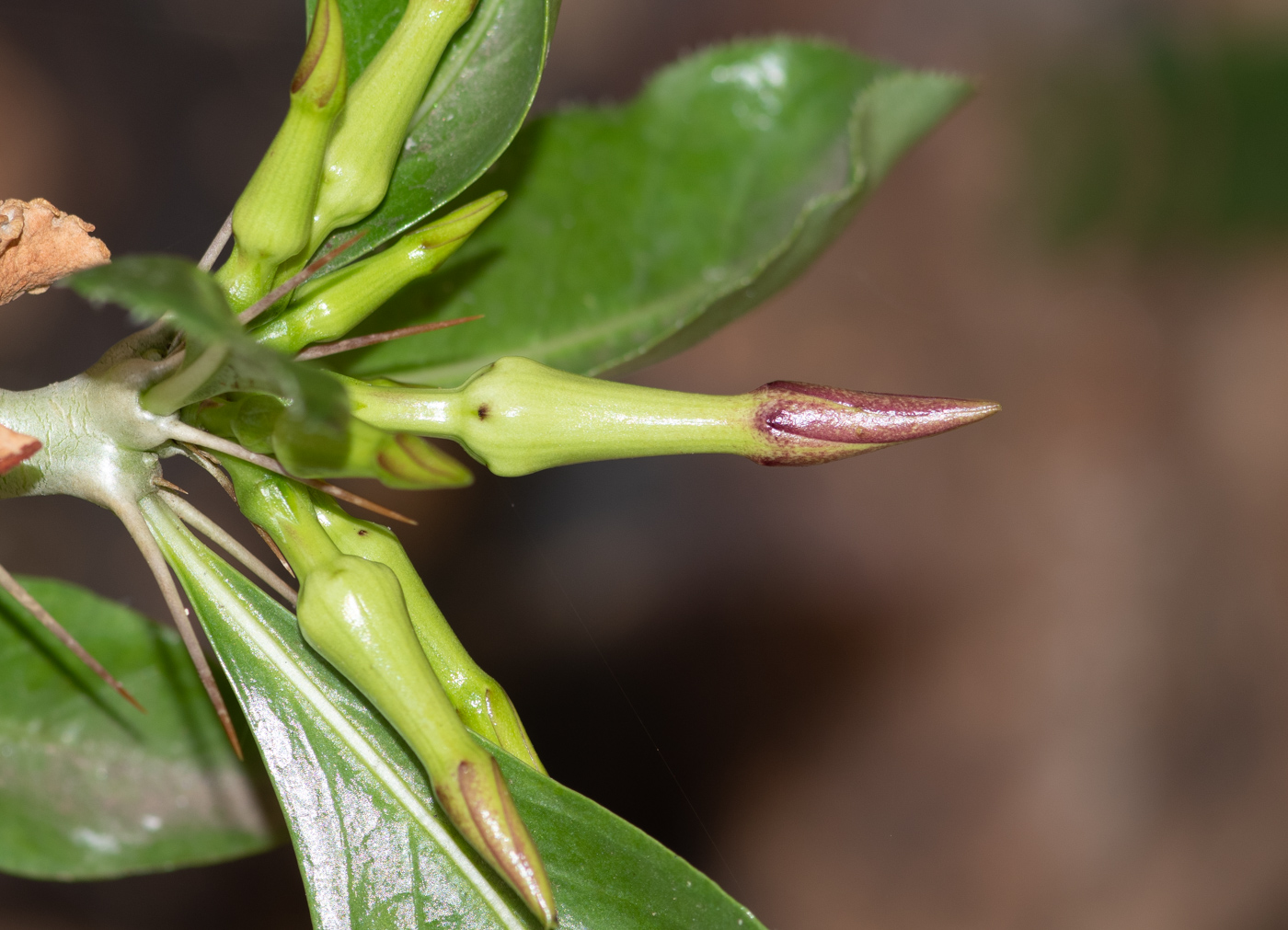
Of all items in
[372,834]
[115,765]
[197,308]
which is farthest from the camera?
[115,765]

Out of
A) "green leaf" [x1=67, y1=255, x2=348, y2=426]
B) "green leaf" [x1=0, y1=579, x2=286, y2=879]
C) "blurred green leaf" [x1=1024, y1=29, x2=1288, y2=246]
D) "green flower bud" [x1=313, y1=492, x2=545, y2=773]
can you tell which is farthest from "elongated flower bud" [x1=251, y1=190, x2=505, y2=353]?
"blurred green leaf" [x1=1024, y1=29, x2=1288, y2=246]

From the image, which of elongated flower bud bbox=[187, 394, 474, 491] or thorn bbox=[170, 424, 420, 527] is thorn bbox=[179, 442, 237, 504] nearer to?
thorn bbox=[170, 424, 420, 527]

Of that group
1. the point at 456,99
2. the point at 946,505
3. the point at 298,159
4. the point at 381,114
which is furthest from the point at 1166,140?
the point at 298,159

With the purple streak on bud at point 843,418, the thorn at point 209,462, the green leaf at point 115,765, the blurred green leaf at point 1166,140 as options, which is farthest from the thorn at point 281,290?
the blurred green leaf at point 1166,140

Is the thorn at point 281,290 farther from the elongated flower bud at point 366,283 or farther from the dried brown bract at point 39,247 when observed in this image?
the dried brown bract at point 39,247

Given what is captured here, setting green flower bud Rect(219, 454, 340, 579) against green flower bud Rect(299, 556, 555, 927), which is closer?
green flower bud Rect(299, 556, 555, 927)

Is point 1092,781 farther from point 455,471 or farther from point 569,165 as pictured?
point 455,471

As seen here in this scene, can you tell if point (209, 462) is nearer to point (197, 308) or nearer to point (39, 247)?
point (39, 247)
